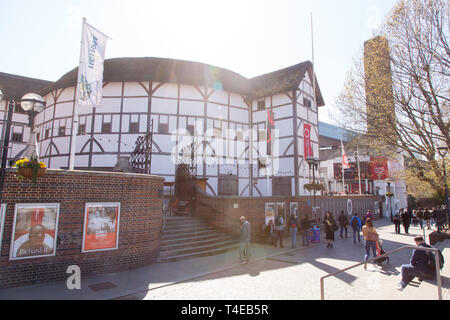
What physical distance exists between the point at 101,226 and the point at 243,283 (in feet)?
15.3

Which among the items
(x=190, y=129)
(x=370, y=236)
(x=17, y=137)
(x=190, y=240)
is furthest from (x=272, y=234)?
(x=17, y=137)

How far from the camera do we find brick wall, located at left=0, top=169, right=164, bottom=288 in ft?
22.2

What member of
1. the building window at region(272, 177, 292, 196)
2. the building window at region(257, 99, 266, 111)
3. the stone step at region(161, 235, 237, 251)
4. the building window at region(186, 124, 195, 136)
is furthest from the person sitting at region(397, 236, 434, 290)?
the building window at region(257, 99, 266, 111)

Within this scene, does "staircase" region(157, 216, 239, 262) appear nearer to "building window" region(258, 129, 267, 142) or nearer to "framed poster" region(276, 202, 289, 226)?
"framed poster" region(276, 202, 289, 226)

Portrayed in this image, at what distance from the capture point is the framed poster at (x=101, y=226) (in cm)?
A: 784

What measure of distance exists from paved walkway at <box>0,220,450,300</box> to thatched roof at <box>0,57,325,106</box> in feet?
52.6

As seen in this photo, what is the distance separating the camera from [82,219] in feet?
25.5

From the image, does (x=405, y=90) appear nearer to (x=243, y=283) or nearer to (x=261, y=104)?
(x=243, y=283)

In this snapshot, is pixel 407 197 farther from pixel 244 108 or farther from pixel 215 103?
pixel 215 103

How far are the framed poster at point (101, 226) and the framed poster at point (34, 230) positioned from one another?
0.82 m

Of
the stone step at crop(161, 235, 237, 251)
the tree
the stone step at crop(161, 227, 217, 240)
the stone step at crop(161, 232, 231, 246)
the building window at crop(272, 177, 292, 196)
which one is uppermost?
the tree

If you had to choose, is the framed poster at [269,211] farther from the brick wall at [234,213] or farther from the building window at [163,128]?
the building window at [163,128]
